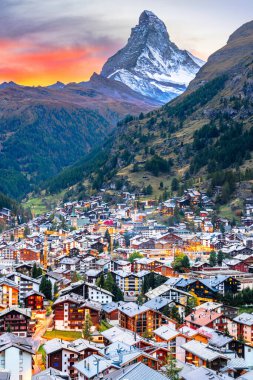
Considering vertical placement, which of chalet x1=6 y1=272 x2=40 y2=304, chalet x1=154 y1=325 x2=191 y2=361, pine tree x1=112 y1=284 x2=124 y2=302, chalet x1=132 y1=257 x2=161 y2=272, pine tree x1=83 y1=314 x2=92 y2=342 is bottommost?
chalet x1=132 y1=257 x2=161 y2=272

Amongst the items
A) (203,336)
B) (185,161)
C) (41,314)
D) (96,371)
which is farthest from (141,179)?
(96,371)

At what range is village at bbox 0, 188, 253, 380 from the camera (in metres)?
55.1

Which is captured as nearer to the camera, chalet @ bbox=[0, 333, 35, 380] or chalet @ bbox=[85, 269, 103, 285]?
chalet @ bbox=[0, 333, 35, 380]

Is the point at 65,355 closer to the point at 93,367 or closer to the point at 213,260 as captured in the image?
the point at 93,367

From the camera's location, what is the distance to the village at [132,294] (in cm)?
5509

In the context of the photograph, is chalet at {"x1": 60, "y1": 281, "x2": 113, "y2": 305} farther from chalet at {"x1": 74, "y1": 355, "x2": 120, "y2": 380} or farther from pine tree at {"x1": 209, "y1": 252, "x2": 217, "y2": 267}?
chalet at {"x1": 74, "y1": 355, "x2": 120, "y2": 380}

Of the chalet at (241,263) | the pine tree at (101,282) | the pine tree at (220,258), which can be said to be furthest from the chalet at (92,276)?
the pine tree at (220,258)

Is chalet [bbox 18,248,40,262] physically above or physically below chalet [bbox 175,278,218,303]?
below

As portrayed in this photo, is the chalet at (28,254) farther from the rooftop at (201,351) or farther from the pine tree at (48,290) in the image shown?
the rooftop at (201,351)

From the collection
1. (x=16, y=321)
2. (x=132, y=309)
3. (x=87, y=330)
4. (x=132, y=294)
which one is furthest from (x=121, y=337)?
(x=132, y=294)

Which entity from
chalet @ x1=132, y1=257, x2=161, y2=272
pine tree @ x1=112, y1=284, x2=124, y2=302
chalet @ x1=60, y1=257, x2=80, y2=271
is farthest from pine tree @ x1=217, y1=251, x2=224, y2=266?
pine tree @ x1=112, y1=284, x2=124, y2=302

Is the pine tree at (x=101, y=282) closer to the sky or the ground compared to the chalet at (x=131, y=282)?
A: closer to the sky

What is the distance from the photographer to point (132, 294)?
91.6m

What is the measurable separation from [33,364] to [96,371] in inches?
332
